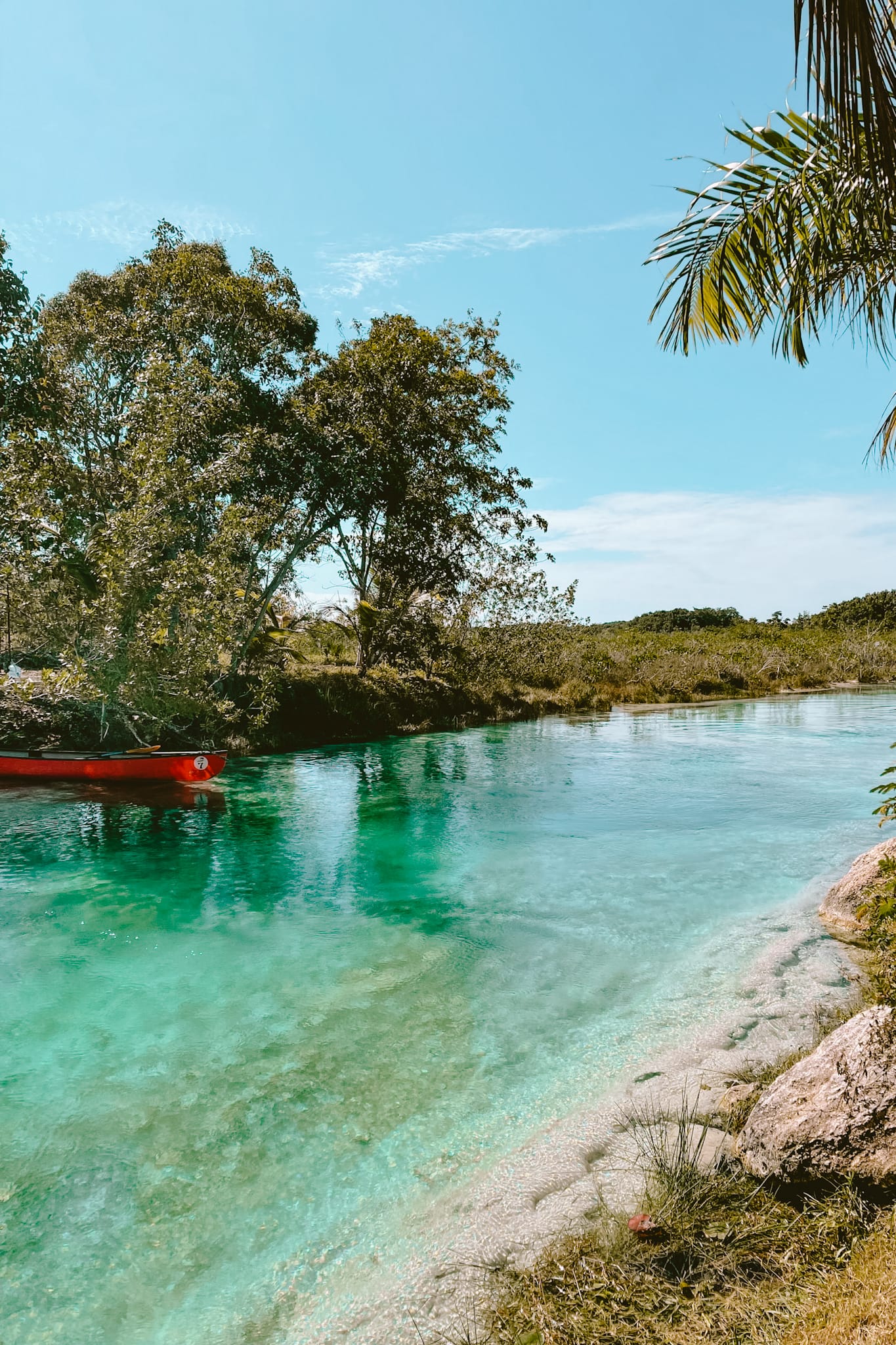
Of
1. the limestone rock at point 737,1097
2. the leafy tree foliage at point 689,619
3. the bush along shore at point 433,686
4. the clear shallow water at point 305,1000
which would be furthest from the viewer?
the leafy tree foliage at point 689,619

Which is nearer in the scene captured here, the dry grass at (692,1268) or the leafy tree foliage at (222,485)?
the dry grass at (692,1268)

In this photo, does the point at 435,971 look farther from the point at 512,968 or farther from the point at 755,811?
the point at 755,811

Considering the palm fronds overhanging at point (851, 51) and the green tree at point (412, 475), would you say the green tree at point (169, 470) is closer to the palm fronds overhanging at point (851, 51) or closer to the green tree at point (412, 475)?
the green tree at point (412, 475)

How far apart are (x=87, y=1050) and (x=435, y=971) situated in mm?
2548

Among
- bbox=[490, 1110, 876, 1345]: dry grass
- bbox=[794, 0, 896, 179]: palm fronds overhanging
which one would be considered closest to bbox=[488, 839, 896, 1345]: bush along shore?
bbox=[490, 1110, 876, 1345]: dry grass

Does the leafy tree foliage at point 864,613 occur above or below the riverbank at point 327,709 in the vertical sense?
above

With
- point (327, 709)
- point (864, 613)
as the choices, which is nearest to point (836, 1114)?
point (327, 709)

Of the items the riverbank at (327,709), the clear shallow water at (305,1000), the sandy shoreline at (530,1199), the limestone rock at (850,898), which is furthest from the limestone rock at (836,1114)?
the riverbank at (327,709)

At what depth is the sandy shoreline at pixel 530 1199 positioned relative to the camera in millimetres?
2812

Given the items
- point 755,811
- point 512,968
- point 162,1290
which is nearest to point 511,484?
point 755,811

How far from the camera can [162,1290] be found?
3133 millimetres

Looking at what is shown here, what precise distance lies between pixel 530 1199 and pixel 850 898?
463 centimetres

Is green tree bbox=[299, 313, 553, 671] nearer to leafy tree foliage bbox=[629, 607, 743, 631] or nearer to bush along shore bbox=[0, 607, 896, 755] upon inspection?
bush along shore bbox=[0, 607, 896, 755]

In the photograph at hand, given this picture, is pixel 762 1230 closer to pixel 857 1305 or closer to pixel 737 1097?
pixel 857 1305
